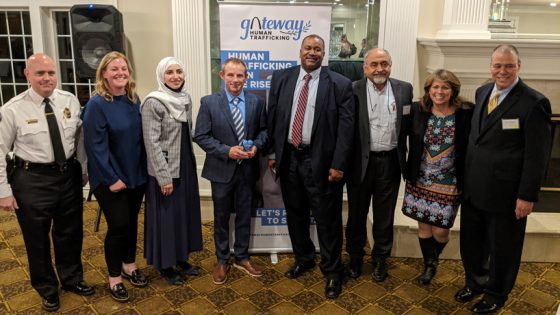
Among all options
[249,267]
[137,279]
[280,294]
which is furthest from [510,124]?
[137,279]

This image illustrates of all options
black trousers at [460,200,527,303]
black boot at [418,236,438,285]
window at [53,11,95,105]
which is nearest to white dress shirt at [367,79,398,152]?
black trousers at [460,200,527,303]

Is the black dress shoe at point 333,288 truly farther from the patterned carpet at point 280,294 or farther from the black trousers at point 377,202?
the black trousers at point 377,202

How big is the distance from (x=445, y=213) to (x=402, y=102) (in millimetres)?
715

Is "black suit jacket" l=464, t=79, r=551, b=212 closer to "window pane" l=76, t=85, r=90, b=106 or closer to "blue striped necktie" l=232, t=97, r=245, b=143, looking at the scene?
"blue striped necktie" l=232, t=97, r=245, b=143

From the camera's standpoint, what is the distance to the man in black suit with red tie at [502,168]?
90.9 inches

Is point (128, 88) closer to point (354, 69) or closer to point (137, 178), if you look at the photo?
point (137, 178)

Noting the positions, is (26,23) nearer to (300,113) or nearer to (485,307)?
(300,113)

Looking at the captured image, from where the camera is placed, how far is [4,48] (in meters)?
4.46

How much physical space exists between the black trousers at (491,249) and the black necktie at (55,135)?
230 cm

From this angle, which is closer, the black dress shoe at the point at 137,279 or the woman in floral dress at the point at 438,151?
the woman in floral dress at the point at 438,151

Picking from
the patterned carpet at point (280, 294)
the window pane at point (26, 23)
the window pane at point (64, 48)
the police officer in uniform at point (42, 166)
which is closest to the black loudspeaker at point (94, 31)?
the window pane at point (64, 48)

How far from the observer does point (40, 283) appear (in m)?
2.67

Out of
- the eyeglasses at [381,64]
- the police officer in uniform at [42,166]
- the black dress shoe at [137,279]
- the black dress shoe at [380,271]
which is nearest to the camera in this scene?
the police officer in uniform at [42,166]

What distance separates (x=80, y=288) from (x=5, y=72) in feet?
9.16
